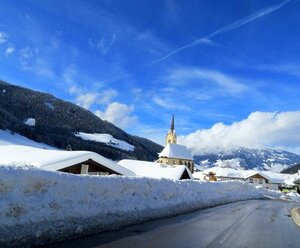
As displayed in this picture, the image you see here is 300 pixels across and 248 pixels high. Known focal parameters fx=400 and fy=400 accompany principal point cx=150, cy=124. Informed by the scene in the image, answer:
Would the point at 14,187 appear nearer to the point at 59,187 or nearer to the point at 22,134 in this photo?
the point at 59,187

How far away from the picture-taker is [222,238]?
11102 millimetres

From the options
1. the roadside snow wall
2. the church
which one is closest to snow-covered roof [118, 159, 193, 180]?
the roadside snow wall

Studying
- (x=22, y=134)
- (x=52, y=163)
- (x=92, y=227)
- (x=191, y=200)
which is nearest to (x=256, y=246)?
(x=92, y=227)

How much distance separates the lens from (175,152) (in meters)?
138

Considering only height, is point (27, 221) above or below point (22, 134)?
below

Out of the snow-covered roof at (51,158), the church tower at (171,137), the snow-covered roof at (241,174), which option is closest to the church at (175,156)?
the snow-covered roof at (241,174)

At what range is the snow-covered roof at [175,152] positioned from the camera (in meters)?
137

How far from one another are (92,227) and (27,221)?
250 centimetres

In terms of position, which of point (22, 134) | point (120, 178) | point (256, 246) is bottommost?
point (256, 246)

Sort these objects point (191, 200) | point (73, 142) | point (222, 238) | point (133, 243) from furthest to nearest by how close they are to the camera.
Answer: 1. point (73, 142)
2. point (191, 200)
3. point (222, 238)
4. point (133, 243)

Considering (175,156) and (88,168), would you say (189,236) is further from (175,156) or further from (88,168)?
(175,156)

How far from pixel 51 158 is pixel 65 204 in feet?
47.5

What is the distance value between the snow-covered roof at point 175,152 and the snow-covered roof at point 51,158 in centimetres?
10949

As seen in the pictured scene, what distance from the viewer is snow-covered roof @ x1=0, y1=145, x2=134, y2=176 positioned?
23.0 metres
